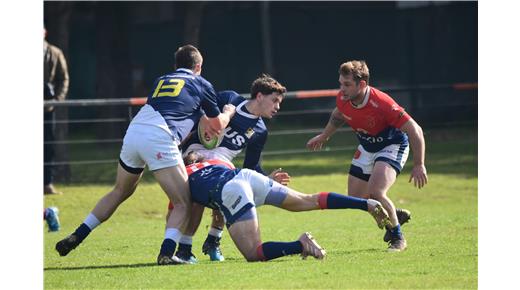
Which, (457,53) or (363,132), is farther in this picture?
(457,53)

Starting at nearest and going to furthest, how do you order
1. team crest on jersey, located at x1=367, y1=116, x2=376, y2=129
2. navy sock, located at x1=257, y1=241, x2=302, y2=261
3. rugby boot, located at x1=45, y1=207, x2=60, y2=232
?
navy sock, located at x1=257, y1=241, x2=302, y2=261 → team crest on jersey, located at x1=367, y1=116, x2=376, y2=129 → rugby boot, located at x1=45, y1=207, x2=60, y2=232

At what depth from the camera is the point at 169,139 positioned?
938 cm

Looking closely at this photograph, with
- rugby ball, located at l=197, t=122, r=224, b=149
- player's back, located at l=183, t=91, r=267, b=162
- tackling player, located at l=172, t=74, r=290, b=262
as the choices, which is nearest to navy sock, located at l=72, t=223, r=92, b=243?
tackling player, located at l=172, t=74, r=290, b=262

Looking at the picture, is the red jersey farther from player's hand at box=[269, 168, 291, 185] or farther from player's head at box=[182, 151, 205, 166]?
player's head at box=[182, 151, 205, 166]

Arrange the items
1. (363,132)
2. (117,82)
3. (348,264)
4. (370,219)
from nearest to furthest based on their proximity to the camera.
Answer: (348,264) < (363,132) < (370,219) < (117,82)

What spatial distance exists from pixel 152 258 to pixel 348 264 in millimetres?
2159

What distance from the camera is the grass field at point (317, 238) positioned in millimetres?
7988

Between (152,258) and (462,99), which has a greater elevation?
(152,258)

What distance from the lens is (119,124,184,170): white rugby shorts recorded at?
930cm

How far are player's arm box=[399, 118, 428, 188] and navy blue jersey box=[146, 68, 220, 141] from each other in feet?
6.11

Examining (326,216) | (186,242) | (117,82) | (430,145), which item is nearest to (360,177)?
(186,242)

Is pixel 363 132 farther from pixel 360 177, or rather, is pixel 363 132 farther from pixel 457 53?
pixel 457 53

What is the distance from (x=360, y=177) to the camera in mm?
10984

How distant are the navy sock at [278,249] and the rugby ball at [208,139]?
1.39 meters
